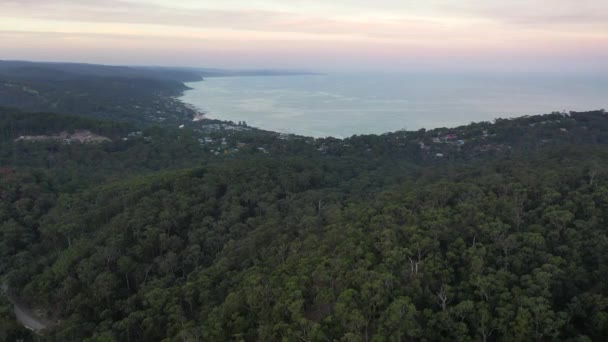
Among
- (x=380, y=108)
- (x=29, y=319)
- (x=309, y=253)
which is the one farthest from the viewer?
(x=380, y=108)

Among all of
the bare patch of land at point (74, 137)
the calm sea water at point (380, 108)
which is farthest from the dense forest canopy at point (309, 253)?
the calm sea water at point (380, 108)

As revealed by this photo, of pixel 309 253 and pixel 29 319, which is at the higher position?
pixel 309 253

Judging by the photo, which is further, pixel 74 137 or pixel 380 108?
pixel 380 108

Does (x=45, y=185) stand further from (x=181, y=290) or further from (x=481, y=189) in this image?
(x=481, y=189)

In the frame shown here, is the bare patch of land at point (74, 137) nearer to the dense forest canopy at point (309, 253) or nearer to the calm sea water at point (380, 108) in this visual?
the dense forest canopy at point (309, 253)

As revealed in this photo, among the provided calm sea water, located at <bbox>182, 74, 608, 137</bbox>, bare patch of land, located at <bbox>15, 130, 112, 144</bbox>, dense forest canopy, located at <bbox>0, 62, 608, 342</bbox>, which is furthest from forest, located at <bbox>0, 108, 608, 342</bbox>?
calm sea water, located at <bbox>182, 74, 608, 137</bbox>

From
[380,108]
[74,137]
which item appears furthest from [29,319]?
[380,108]

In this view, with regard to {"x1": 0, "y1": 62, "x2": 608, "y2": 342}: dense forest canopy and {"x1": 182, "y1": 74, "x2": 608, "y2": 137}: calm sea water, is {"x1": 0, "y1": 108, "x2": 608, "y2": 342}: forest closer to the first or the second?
{"x1": 0, "y1": 62, "x2": 608, "y2": 342}: dense forest canopy

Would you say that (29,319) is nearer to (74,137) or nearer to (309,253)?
(309,253)

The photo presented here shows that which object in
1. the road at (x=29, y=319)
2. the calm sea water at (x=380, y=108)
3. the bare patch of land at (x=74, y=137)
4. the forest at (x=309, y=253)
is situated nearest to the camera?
the forest at (x=309, y=253)
